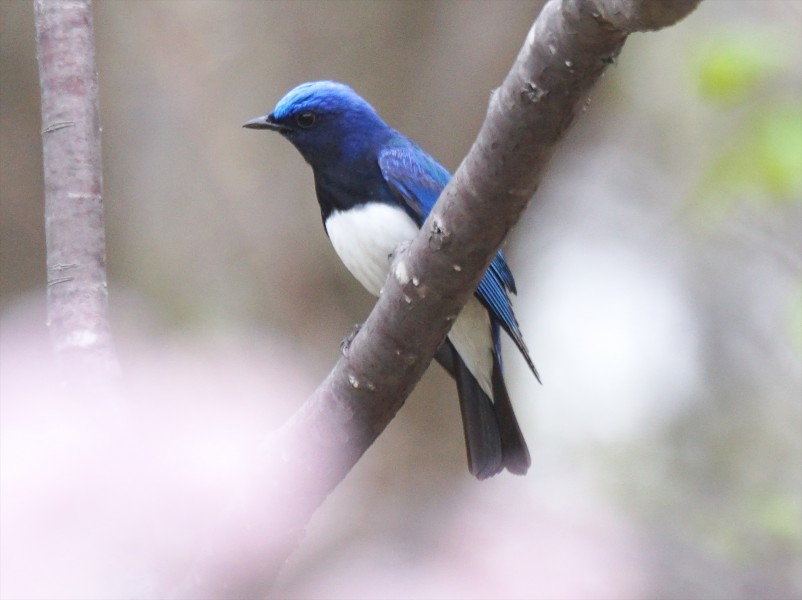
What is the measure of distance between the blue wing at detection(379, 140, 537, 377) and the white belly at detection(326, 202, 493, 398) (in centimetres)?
6

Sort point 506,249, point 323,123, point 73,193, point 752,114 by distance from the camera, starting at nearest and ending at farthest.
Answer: point 73,193 < point 752,114 < point 323,123 < point 506,249

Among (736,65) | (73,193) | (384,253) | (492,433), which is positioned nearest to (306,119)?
(384,253)

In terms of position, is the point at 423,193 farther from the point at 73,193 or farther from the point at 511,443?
the point at 73,193

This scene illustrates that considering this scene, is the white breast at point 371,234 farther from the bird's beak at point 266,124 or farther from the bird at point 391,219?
the bird's beak at point 266,124

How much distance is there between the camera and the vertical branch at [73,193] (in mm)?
2723

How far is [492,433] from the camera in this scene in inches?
137

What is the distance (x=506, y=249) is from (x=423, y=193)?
75.0 inches

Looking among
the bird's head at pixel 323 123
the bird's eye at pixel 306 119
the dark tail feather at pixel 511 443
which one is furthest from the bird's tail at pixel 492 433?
the bird's eye at pixel 306 119

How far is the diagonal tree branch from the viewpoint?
1.64 m

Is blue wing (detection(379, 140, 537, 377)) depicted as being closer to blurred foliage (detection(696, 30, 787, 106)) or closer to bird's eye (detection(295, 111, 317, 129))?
bird's eye (detection(295, 111, 317, 129))

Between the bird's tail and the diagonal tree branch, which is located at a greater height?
the diagonal tree branch

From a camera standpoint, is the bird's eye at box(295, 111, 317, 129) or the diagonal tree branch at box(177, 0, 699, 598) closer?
the diagonal tree branch at box(177, 0, 699, 598)

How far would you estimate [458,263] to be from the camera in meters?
1.99

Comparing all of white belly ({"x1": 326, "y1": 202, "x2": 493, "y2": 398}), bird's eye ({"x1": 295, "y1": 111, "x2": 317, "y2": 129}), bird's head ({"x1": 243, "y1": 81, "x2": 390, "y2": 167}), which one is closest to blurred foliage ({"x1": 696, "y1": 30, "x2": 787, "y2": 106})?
white belly ({"x1": 326, "y1": 202, "x2": 493, "y2": 398})
